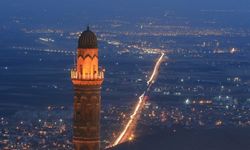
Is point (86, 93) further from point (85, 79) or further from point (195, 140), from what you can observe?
point (195, 140)

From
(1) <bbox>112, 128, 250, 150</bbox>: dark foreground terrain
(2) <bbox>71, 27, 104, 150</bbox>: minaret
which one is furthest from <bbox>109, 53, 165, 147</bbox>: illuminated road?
(2) <bbox>71, 27, 104, 150</bbox>: minaret

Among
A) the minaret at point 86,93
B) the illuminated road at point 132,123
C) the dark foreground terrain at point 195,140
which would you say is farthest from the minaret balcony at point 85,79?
the illuminated road at point 132,123

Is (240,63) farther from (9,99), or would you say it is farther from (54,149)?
(54,149)

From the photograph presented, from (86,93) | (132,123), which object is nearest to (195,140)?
(132,123)

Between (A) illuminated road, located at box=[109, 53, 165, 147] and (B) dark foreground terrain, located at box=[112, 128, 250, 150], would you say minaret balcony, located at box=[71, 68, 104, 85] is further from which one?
(A) illuminated road, located at box=[109, 53, 165, 147]

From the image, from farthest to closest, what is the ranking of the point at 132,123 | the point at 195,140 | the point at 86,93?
1. the point at 132,123
2. the point at 195,140
3. the point at 86,93

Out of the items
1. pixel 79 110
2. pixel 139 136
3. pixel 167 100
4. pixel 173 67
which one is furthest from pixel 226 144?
pixel 173 67

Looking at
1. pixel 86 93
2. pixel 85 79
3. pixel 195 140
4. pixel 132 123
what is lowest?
pixel 195 140

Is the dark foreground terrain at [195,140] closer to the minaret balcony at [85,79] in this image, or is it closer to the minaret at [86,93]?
the minaret at [86,93]

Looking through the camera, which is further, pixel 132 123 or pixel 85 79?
pixel 132 123
